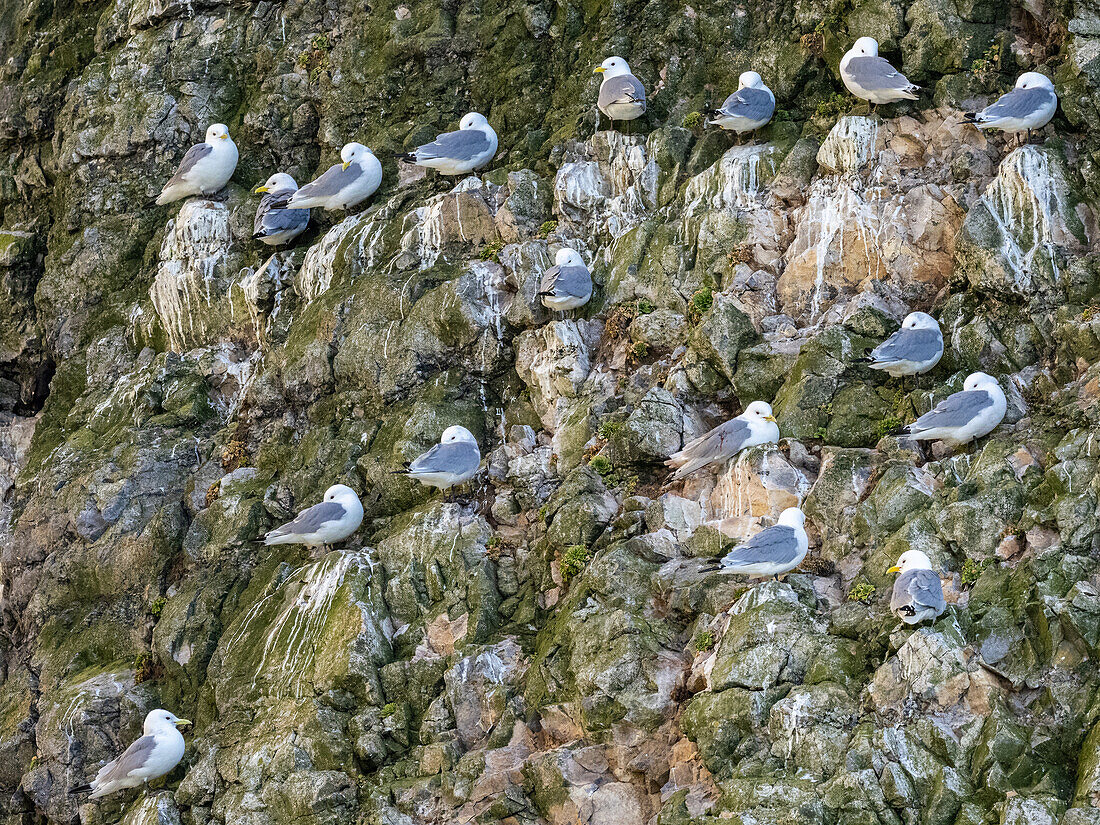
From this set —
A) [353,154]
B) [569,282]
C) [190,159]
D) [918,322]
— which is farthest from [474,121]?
[918,322]

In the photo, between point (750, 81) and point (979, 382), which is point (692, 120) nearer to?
point (750, 81)

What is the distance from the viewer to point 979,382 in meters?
12.0

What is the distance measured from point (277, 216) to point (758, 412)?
7971 mm

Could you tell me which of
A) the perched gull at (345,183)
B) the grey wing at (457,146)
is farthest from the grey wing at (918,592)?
the perched gull at (345,183)

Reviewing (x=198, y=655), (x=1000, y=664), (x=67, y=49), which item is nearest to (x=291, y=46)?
(x=67, y=49)

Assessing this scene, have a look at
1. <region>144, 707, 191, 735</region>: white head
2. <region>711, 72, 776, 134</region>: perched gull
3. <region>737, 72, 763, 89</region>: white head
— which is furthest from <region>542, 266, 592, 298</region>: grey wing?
<region>144, 707, 191, 735</region>: white head

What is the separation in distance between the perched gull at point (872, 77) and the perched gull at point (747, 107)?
0.98 m

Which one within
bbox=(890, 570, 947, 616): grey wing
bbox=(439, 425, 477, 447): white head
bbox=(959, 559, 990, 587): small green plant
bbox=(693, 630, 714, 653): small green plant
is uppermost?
bbox=(890, 570, 947, 616): grey wing

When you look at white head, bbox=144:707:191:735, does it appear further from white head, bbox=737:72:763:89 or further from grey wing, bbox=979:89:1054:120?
grey wing, bbox=979:89:1054:120

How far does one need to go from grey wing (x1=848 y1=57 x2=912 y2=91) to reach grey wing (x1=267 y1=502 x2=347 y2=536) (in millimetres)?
7270

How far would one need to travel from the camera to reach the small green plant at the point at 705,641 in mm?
Result: 11559

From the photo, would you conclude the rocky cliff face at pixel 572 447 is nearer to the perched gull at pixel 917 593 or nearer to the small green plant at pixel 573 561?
the small green plant at pixel 573 561

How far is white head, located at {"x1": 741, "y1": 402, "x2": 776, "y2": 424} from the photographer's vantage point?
12.7 meters

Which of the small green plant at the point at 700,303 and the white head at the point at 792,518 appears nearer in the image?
the white head at the point at 792,518
